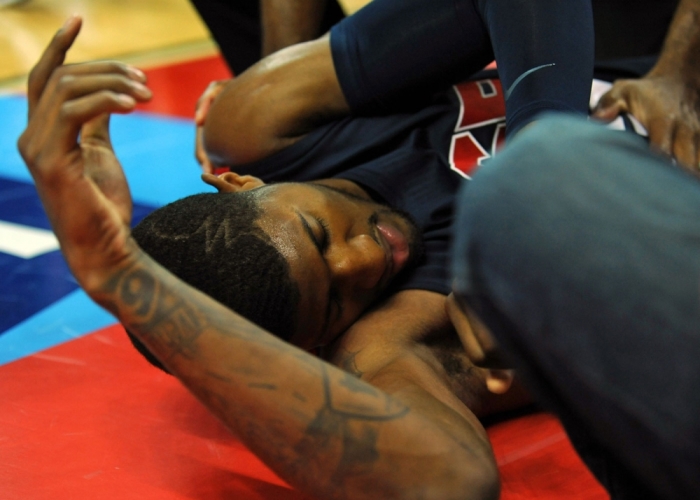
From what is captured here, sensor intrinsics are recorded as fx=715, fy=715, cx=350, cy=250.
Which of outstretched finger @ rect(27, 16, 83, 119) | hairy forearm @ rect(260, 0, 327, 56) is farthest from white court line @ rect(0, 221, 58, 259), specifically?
outstretched finger @ rect(27, 16, 83, 119)

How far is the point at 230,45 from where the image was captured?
7.73ft

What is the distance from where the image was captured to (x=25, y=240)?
199 cm

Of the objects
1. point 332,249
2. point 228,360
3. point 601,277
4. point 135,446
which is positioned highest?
point 601,277

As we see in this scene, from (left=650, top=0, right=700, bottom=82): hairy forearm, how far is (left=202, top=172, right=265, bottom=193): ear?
91 centimetres

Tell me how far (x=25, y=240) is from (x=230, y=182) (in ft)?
3.16

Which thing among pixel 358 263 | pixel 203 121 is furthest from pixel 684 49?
pixel 203 121

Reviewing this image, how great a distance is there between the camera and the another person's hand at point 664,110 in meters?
1.39

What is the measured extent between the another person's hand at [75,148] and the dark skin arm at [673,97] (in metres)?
1.04

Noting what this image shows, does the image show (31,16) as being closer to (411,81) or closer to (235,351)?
(411,81)

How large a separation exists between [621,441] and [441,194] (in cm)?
87

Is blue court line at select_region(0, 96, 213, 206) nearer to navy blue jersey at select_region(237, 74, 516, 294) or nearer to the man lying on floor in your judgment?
navy blue jersey at select_region(237, 74, 516, 294)

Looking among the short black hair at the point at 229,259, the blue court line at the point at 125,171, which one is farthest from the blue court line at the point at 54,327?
the short black hair at the point at 229,259

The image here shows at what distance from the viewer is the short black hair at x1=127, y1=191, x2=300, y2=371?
101 cm

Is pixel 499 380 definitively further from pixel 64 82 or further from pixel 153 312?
pixel 64 82
